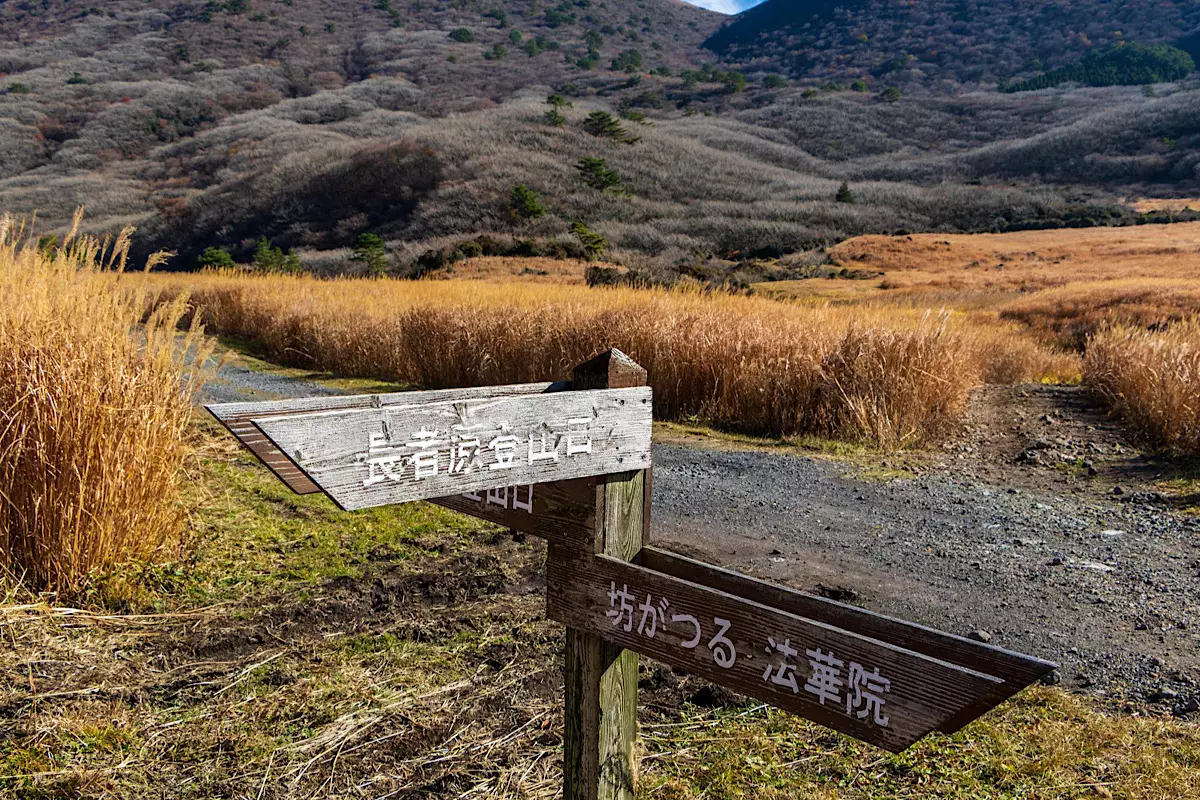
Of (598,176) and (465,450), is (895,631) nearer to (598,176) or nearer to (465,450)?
(465,450)

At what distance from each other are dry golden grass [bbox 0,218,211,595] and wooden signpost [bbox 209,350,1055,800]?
2187mm

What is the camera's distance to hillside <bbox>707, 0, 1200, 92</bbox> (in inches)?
3738

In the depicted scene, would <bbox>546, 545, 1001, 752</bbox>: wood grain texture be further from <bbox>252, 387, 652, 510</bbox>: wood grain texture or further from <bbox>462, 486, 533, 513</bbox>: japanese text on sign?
<bbox>252, 387, 652, 510</bbox>: wood grain texture

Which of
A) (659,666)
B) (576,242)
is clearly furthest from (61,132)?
(659,666)

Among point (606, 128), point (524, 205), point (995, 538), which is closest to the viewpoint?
point (995, 538)

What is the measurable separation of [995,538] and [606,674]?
4.24 m

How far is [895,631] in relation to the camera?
1511 mm

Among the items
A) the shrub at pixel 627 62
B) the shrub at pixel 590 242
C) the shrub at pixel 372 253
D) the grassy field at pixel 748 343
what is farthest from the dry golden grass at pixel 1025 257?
the shrub at pixel 627 62

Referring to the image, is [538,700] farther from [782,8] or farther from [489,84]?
[782,8]

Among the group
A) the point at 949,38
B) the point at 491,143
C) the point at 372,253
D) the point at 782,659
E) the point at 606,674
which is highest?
the point at 949,38

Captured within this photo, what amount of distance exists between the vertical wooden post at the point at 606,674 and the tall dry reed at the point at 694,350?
6.48 metres

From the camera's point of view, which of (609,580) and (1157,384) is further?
(1157,384)

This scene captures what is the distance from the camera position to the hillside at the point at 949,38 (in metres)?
94.9

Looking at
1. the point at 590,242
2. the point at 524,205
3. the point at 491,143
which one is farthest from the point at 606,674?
the point at 491,143
